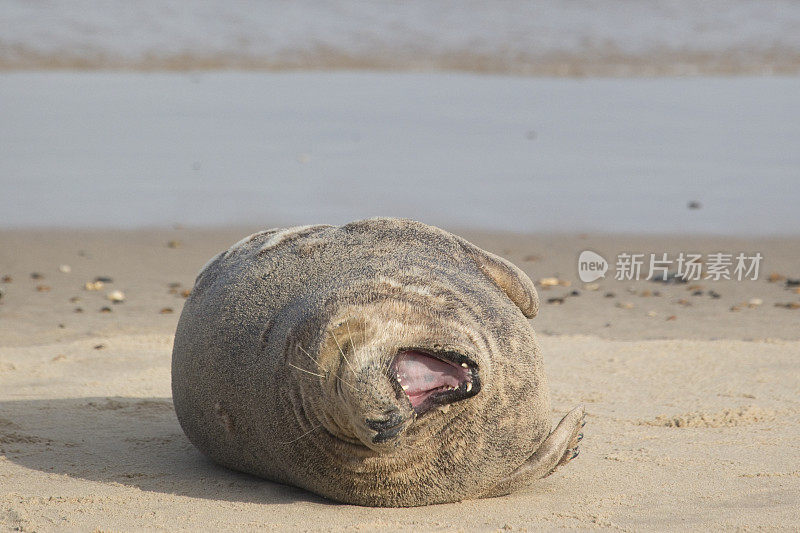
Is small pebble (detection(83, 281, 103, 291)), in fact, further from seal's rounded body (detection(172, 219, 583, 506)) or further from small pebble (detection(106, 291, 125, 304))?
seal's rounded body (detection(172, 219, 583, 506))

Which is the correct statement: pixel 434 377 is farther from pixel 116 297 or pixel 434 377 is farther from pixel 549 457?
pixel 116 297

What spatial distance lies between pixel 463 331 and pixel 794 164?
375 inches

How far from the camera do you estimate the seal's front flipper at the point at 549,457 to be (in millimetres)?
4020

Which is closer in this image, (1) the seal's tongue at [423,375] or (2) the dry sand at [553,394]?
(1) the seal's tongue at [423,375]

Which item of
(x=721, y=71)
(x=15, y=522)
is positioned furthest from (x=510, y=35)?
(x=15, y=522)

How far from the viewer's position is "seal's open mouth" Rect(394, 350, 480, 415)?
3.35 metres

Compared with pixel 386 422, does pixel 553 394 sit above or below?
below

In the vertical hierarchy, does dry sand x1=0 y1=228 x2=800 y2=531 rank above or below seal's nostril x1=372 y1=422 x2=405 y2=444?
below

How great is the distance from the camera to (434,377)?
3.41 m

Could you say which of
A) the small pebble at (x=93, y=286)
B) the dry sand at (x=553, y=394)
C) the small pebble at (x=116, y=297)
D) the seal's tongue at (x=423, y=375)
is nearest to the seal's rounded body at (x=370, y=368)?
the seal's tongue at (x=423, y=375)

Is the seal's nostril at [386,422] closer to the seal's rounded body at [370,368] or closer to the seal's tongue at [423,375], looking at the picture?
the seal's rounded body at [370,368]

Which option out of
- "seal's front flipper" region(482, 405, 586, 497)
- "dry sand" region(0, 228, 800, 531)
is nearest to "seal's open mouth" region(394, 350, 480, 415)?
"dry sand" region(0, 228, 800, 531)

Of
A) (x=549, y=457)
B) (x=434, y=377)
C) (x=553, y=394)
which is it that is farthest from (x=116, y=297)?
(x=434, y=377)

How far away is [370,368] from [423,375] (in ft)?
0.87
